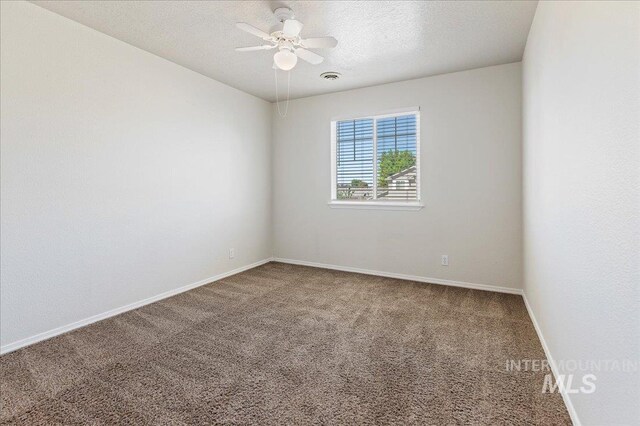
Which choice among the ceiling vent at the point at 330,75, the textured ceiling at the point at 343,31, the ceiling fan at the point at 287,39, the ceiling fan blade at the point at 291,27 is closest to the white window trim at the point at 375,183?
the textured ceiling at the point at 343,31

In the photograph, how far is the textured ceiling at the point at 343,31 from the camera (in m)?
2.53

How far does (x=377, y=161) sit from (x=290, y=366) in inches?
125

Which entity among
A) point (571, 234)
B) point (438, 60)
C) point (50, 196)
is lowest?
point (571, 234)

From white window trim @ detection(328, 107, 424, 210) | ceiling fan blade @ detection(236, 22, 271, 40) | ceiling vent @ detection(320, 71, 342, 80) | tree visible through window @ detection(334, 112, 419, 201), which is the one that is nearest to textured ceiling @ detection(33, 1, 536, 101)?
ceiling vent @ detection(320, 71, 342, 80)

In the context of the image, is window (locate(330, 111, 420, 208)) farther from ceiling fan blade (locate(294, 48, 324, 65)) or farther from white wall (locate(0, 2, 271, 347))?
ceiling fan blade (locate(294, 48, 324, 65))

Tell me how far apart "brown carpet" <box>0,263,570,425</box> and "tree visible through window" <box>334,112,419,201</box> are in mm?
1673

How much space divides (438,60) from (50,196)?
400 centimetres

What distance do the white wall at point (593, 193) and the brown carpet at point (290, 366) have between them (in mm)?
460

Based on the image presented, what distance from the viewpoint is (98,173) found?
298 cm

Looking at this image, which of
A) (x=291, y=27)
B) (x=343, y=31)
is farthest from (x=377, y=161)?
(x=291, y=27)

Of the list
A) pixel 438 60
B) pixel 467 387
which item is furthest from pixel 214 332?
pixel 438 60

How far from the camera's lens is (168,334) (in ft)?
8.86

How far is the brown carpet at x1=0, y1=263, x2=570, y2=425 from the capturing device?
5.70 ft

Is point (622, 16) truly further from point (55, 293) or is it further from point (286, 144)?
point (286, 144)
